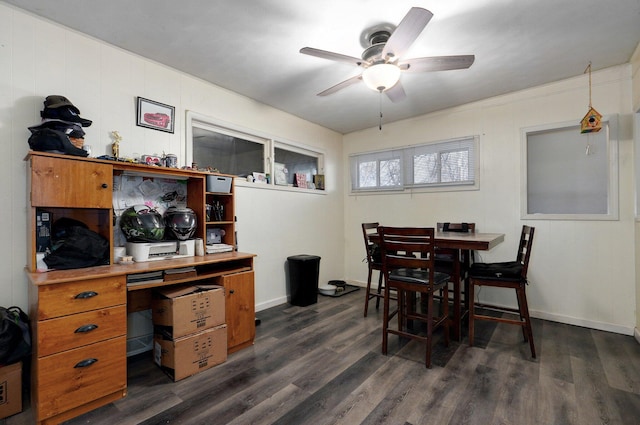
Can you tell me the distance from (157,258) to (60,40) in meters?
1.74

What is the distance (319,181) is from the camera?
14.6 ft

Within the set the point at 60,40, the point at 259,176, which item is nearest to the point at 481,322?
the point at 259,176

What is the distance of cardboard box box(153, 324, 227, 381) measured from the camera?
2006 mm

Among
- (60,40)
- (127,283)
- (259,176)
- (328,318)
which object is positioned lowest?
(328,318)

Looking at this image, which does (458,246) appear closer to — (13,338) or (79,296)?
A: (79,296)

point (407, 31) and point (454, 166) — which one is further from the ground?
point (407, 31)

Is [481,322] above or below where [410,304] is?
below

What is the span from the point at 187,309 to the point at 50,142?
137 centimetres

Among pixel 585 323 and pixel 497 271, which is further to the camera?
pixel 585 323

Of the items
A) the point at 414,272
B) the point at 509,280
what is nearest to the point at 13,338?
the point at 414,272

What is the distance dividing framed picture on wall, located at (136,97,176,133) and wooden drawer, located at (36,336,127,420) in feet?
5.78

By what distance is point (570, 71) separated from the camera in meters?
2.87

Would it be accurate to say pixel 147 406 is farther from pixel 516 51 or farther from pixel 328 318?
pixel 516 51

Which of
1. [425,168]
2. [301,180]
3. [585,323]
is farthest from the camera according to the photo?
[301,180]
